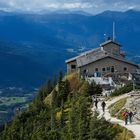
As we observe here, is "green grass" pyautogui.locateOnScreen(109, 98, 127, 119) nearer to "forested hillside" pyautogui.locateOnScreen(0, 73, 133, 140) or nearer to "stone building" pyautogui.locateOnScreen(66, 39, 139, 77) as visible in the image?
"forested hillside" pyautogui.locateOnScreen(0, 73, 133, 140)

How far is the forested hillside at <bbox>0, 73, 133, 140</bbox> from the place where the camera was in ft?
124

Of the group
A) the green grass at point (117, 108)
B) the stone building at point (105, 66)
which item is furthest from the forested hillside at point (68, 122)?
the green grass at point (117, 108)

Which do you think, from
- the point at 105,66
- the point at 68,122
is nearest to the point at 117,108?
the point at 68,122

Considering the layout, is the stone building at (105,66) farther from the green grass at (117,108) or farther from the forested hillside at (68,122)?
the green grass at (117,108)

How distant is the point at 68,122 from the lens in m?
47.8

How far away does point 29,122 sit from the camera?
67.2m

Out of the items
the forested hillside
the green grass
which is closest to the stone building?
the forested hillside

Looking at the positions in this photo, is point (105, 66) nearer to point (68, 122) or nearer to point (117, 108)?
point (117, 108)

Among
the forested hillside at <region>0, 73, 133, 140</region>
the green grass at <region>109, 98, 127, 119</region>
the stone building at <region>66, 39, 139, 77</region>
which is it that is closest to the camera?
the forested hillside at <region>0, 73, 133, 140</region>

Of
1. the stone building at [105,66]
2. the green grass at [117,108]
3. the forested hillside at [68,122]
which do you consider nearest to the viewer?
the forested hillside at [68,122]

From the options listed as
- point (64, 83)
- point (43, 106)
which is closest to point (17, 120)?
point (43, 106)

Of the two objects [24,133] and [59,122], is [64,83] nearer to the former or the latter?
[24,133]

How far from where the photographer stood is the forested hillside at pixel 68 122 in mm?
37812

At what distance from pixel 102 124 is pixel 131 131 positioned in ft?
21.9
